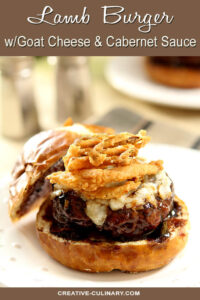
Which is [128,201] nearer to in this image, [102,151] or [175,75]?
[102,151]

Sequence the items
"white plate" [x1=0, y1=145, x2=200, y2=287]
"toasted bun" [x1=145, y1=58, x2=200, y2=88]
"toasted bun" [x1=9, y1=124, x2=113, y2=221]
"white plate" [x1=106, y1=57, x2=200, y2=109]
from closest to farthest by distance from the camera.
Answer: "white plate" [x1=0, y1=145, x2=200, y2=287] → "toasted bun" [x1=9, y1=124, x2=113, y2=221] → "white plate" [x1=106, y1=57, x2=200, y2=109] → "toasted bun" [x1=145, y1=58, x2=200, y2=88]

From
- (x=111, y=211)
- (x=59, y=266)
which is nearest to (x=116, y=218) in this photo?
(x=111, y=211)

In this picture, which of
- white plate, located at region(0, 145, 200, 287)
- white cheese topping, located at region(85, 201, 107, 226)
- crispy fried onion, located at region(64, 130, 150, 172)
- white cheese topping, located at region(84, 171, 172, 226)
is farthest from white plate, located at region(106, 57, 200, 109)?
white cheese topping, located at region(85, 201, 107, 226)

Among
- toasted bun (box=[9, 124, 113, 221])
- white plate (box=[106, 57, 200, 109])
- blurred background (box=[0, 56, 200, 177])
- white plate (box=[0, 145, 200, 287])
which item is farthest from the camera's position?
white plate (box=[106, 57, 200, 109])

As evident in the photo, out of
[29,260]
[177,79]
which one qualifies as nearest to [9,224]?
[29,260]

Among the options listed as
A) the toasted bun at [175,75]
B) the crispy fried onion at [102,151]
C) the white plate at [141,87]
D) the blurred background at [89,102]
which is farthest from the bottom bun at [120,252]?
the toasted bun at [175,75]

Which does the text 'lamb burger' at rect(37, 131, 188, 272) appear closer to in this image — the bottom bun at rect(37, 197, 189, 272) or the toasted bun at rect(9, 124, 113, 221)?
the bottom bun at rect(37, 197, 189, 272)

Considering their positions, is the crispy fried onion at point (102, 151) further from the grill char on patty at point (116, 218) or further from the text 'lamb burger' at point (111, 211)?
the grill char on patty at point (116, 218)
